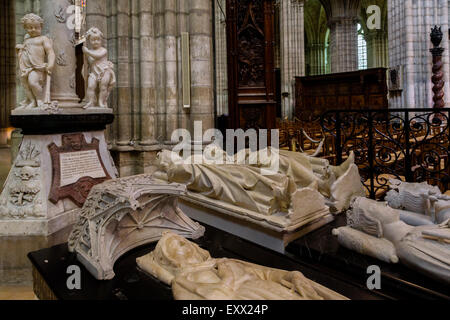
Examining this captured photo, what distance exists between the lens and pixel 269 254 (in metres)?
2.49

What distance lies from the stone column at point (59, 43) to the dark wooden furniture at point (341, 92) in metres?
10.1

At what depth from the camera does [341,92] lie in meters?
16.0

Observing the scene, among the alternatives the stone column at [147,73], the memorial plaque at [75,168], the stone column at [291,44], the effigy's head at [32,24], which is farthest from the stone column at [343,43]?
the effigy's head at [32,24]

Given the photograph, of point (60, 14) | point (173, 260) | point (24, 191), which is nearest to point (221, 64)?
point (60, 14)

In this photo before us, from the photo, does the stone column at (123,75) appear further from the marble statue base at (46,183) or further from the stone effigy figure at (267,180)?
the stone effigy figure at (267,180)

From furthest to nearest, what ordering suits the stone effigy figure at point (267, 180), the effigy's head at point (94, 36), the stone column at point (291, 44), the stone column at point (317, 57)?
the stone column at point (317, 57)
the stone column at point (291, 44)
the effigy's head at point (94, 36)
the stone effigy figure at point (267, 180)

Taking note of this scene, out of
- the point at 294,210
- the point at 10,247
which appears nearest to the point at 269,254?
the point at 294,210

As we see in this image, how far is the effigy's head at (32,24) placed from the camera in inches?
150

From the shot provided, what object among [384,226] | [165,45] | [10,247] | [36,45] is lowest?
[10,247]

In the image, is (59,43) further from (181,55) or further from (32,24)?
(181,55)

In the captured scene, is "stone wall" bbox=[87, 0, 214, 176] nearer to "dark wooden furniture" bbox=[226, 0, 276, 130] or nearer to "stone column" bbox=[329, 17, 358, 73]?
"dark wooden furniture" bbox=[226, 0, 276, 130]
